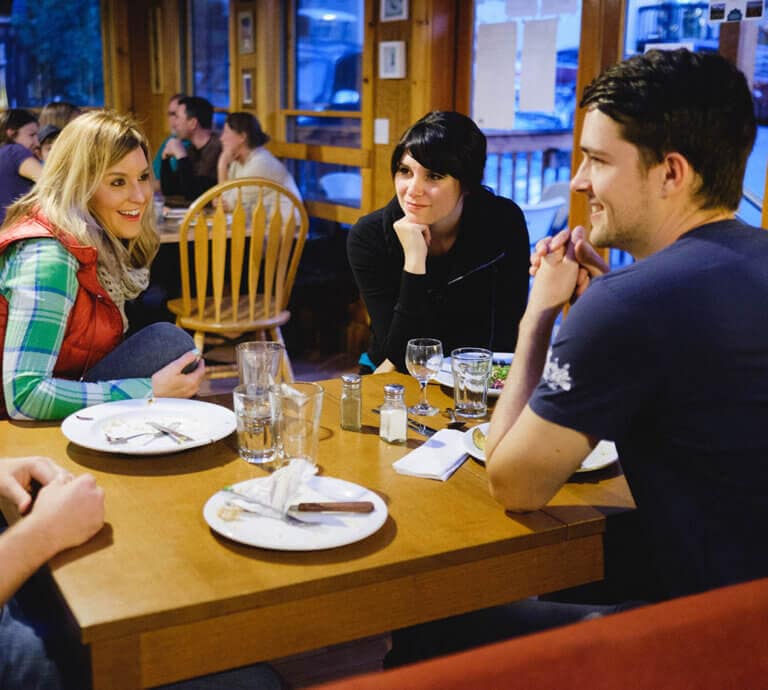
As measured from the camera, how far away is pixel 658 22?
10.1ft

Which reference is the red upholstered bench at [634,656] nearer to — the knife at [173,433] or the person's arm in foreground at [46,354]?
the knife at [173,433]

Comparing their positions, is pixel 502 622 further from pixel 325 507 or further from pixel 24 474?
pixel 24 474

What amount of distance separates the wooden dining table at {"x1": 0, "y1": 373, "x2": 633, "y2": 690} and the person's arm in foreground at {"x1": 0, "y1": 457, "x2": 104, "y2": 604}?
2cm

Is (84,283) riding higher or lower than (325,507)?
higher

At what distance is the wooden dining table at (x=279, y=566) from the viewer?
3.70 feet

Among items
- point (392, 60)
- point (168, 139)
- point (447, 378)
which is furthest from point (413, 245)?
point (168, 139)

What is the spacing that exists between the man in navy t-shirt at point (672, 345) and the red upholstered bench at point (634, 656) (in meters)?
0.23

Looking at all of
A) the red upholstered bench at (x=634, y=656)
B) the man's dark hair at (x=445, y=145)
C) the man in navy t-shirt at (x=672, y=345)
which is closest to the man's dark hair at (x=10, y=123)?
the man's dark hair at (x=445, y=145)

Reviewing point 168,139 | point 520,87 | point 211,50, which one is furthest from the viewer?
point 211,50

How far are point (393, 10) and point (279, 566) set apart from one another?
3648 mm

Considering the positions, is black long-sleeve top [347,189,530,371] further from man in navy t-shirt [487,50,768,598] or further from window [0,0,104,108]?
window [0,0,104,108]

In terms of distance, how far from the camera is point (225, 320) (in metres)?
3.89

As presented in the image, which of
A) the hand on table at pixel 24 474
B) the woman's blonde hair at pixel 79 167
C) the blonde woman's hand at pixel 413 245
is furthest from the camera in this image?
the blonde woman's hand at pixel 413 245

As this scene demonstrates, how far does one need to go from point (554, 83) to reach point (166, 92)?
433 cm
